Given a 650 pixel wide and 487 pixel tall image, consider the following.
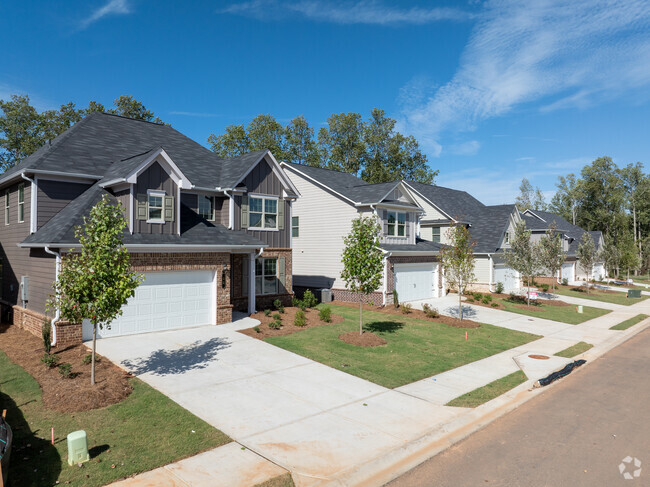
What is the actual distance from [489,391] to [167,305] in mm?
12034

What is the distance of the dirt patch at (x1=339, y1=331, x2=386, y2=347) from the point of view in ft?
51.8

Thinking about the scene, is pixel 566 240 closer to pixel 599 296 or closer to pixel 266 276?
pixel 599 296

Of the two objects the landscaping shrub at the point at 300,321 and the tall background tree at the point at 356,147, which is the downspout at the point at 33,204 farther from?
the tall background tree at the point at 356,147

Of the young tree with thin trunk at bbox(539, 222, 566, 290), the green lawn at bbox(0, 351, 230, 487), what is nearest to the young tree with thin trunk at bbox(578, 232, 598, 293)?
the young tree with thin trunk at bbox(539, 222, 566, 290)

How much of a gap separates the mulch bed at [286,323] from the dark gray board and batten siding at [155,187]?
5.29 m

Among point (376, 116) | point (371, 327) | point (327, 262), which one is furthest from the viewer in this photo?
point (376, 116)

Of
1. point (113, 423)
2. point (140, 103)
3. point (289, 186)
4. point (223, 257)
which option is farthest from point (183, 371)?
point (140, 103)

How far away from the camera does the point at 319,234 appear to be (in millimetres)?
29500

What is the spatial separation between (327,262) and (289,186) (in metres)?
7.41

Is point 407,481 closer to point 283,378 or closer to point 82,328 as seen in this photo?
point 283,378

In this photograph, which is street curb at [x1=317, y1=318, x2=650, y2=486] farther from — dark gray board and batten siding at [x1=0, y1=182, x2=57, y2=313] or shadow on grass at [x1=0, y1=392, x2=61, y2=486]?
dark gray board and batten siding at [x1=0, y1=182, x2=57, y2=313]

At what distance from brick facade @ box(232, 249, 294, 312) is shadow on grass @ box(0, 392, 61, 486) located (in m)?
12.6

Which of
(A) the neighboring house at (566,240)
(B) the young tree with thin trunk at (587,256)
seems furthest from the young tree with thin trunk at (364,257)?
(A) the neighboring house at (566,240)

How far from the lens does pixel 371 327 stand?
19.0 meters
